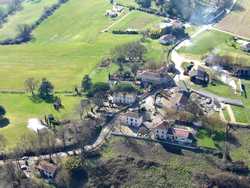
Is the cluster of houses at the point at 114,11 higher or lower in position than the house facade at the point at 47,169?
higher

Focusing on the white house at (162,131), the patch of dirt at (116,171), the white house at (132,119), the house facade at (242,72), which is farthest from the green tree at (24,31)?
the patch of dirt at (116,171)

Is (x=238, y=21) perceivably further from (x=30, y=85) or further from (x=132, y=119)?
(x=30, y=85)

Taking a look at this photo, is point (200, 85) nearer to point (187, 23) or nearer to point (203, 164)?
point (203, 164)

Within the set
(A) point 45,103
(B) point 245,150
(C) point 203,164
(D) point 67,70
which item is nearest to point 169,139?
(C) point 203,164

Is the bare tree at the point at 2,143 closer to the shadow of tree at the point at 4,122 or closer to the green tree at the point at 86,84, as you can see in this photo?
the shadow of tree at the point at 4,122

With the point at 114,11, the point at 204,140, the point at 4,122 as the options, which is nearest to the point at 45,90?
the point at 4,122

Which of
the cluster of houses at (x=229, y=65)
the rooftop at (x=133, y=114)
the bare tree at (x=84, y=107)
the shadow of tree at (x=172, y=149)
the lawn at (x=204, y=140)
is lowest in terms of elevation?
the shadow of tree at (x=172, y=149)
